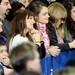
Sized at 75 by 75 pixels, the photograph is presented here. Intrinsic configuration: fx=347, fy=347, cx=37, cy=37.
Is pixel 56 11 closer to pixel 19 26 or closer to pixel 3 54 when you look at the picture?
pixel 19 26

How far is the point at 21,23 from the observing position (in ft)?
15.9

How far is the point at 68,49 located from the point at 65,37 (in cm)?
69

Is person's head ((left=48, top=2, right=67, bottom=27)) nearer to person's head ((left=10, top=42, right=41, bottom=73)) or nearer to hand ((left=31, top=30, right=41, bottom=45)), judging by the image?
hand ((left=31, top=30, right=41, bottom=45))

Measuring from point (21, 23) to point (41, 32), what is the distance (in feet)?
2.49

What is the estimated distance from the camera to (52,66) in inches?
200

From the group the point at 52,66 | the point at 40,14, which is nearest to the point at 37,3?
the point at 40,14

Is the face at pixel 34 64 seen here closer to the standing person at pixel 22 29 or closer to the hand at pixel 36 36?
the standing person at pixel 22 29

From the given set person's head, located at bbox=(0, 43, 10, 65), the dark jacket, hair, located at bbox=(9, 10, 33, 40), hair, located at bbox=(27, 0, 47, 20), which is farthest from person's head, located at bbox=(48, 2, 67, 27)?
person's head, located at bbox=(0, 43, 10, 65)

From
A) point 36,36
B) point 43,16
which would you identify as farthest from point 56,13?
point 36,36

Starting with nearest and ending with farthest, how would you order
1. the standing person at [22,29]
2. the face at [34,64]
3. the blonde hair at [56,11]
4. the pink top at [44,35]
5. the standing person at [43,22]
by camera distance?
1. the face at [34,64]
2. the standing person at [22,29]
3. the standing person at [43,22]
4. the pink top at [44,35]
5. the blonde hair at [56,11]

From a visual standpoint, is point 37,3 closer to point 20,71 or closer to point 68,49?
point 68,49

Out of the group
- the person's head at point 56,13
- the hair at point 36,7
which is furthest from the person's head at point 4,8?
the person's head at point 56,13

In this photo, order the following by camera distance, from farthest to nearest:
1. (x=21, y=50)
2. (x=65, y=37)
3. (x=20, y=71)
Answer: (x=65, y=37) → (x=21, y=50) → (x=20, y=71)

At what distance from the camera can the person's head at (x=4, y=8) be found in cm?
572
